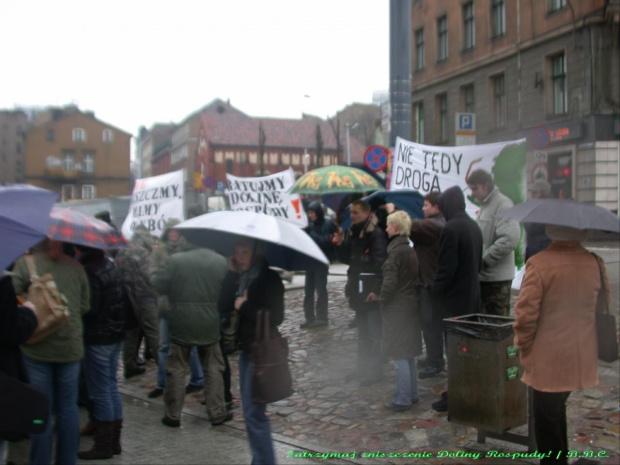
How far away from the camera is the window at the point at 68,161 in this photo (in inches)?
3243

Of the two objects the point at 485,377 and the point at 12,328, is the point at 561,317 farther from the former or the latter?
the point at 12,328

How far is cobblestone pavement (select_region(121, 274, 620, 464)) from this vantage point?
5445 mm

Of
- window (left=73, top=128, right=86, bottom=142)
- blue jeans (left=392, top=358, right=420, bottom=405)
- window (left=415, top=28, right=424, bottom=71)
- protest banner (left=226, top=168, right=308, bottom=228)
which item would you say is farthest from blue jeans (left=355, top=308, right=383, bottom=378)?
window (left=73, top=128, right=86, bottom=142)

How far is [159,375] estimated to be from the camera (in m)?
7.54

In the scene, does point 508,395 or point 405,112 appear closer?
point 508,395

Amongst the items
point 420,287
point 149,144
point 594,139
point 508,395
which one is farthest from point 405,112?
point 149,144

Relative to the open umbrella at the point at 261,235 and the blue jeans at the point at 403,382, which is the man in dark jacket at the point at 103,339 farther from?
the blue jeans at the point at 403,382

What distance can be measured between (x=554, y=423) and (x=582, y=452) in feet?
3.15

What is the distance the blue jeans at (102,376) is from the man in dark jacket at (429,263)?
10.5 feet

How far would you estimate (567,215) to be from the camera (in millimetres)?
4289

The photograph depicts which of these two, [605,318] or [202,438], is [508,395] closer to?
[605,318]

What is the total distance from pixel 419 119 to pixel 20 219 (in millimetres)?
35621

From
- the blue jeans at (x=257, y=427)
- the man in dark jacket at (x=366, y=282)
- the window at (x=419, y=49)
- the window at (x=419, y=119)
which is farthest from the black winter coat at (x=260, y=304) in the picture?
the window at (x=419, y=49)

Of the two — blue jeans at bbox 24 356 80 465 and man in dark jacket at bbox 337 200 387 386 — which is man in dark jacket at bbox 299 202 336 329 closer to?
man in dark jacket at bbox 337 200 387 386
